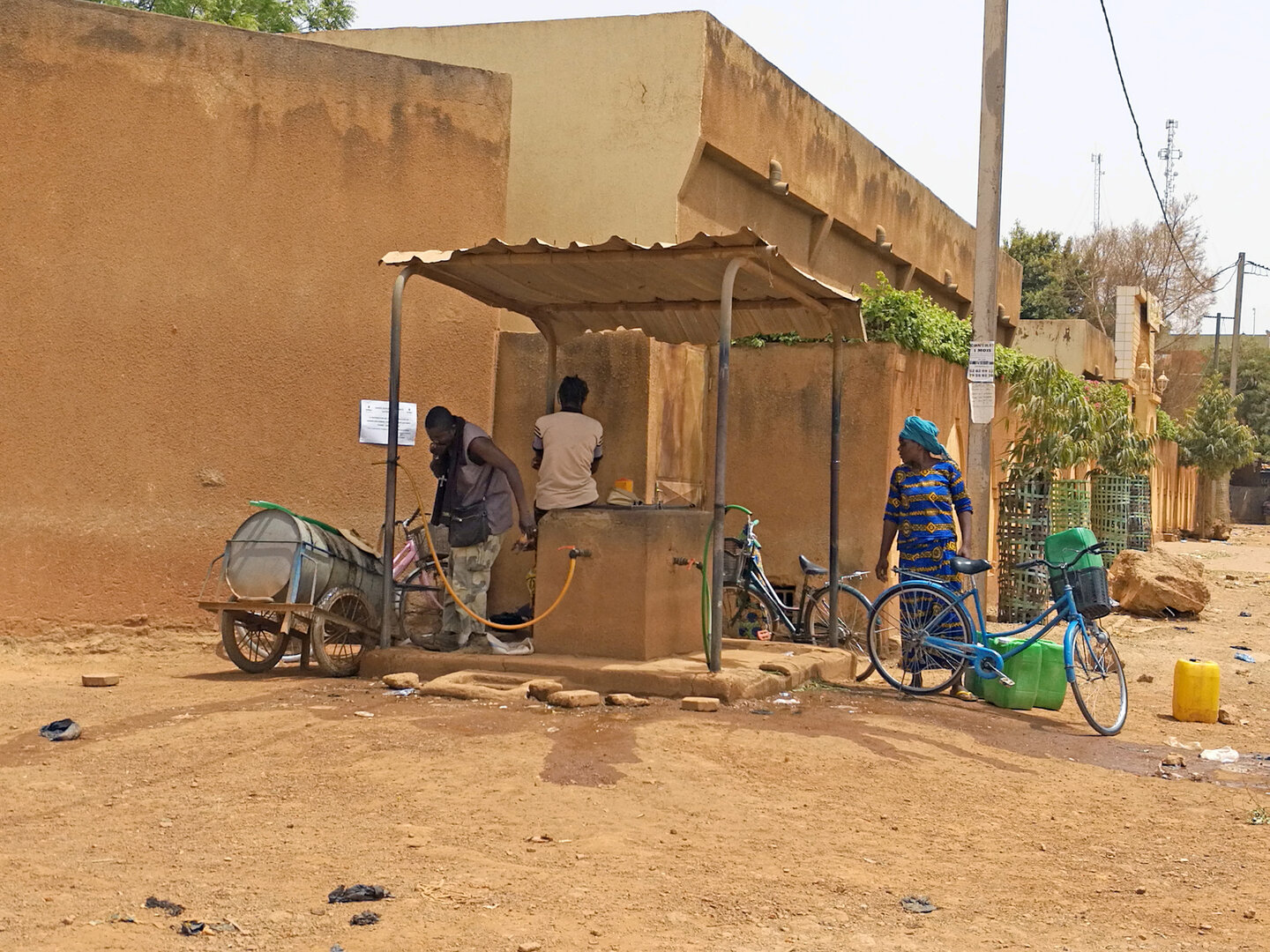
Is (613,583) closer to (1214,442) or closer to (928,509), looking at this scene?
(928,509)

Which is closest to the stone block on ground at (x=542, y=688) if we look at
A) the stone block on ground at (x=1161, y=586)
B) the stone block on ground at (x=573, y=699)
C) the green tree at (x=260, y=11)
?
the stone block on ground at (x=573, y=699)

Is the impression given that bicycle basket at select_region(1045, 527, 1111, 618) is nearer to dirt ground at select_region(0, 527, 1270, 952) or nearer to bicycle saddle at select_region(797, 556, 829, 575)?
dirt ground at select_region(0, 527, 1270, 952)

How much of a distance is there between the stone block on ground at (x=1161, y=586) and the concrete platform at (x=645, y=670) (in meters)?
7.98

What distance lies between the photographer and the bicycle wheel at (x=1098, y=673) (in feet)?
27.0

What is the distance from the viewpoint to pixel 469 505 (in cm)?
882

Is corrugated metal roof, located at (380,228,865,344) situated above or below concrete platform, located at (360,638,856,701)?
above

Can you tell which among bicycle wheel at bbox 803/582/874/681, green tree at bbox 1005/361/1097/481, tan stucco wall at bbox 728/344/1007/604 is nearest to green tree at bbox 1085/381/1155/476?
green tree at bbox 1005/361/1097/481

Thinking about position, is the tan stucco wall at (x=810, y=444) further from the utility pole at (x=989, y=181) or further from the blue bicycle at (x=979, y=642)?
the blue bicycle at (x=979, y=642)

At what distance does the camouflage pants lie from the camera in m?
8.83

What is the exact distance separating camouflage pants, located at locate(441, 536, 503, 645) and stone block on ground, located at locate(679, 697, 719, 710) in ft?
6.00

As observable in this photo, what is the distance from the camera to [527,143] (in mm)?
12781

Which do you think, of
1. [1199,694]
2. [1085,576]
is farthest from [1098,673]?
[1199,694]

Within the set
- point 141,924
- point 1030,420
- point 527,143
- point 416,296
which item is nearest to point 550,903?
point 141,924

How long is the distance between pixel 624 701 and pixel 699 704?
0.41 metres
